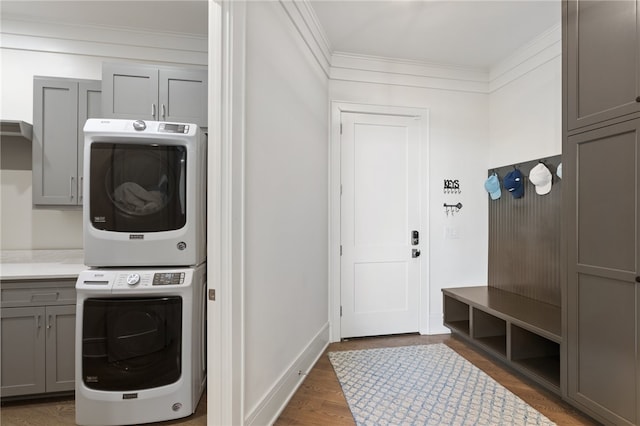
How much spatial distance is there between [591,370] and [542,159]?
1.72 m

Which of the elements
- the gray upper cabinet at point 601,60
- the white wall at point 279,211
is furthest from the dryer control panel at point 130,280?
the gray upper cabinet at point 601,60

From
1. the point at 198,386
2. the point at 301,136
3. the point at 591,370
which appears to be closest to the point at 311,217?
the point at 301,136

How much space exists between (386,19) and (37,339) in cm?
342

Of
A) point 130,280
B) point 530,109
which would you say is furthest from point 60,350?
point 530,109

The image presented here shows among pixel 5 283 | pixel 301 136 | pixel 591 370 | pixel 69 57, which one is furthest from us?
pixel 69 57

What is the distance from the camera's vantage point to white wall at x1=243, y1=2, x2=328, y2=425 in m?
1.68

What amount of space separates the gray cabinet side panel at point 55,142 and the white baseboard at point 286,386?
2.01 metres

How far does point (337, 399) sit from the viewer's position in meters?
2.09

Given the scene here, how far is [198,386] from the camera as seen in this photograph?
2.00 meters

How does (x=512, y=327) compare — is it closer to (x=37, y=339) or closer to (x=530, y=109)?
(x=530, y=109)

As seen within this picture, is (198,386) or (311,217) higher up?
(311,217)

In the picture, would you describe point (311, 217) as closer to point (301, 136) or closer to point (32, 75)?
point (301, 136)

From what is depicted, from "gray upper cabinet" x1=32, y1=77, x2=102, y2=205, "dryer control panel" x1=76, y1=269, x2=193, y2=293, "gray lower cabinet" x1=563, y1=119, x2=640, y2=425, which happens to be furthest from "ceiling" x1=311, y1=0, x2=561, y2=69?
"dryer control panel" x1=76, y1=269, x2=193, y2=293

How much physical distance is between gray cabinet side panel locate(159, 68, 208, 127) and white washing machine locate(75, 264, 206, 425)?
1206 mm
